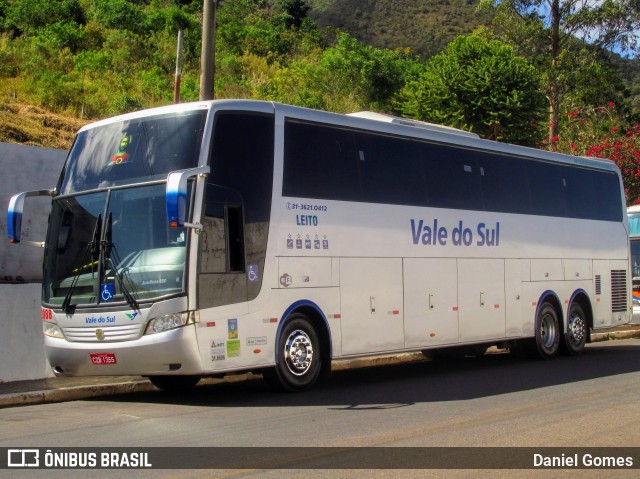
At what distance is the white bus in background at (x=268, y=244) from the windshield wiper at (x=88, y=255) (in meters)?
0.02

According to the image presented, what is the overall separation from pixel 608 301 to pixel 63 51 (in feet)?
104

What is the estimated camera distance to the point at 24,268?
48.3ft

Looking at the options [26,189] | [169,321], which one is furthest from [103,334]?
[26,189]

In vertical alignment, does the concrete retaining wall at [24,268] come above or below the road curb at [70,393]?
above

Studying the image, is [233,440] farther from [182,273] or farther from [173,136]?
[173,136]

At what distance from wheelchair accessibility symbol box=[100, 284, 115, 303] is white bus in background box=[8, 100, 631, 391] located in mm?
16

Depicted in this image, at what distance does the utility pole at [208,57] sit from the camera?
15.5m

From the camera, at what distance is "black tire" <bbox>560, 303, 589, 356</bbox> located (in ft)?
61.3

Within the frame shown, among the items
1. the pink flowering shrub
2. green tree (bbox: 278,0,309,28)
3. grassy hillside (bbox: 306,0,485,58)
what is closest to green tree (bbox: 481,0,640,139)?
the pink flowering shrub

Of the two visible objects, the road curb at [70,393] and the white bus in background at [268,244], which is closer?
the white bus in background at [268,244]

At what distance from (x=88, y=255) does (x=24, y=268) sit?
12.4 feet

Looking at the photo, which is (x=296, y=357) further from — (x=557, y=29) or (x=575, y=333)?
(x=557, y=29)

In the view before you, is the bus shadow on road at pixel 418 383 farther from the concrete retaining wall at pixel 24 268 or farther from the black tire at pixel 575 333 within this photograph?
the concrete retaining wall at pixel 24 268

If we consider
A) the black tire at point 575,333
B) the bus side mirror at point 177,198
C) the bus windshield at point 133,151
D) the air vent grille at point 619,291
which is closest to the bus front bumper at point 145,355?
the bus side mirror at point 177,198
